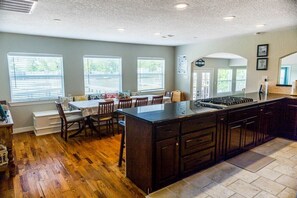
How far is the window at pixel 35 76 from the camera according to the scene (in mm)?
4863

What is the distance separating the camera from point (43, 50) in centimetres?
507

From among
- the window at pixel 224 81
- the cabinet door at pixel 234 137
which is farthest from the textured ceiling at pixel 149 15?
the window at pixel 224 81

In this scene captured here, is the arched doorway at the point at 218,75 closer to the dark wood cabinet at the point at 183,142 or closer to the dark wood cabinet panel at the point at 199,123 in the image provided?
the dark wood cabinet at the point at 183,142

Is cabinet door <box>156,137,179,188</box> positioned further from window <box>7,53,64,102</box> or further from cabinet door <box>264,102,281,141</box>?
window <box>7,53,64,102</box>

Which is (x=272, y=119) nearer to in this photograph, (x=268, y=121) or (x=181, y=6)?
(x=268, y=121)

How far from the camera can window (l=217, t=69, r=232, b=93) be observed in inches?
385

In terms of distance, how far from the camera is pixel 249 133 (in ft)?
11.8

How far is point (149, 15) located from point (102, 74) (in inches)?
128

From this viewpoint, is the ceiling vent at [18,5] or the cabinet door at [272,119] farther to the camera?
the cabinet door at [272,119]

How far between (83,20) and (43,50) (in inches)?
86.3

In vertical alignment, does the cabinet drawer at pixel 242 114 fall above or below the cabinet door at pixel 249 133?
above

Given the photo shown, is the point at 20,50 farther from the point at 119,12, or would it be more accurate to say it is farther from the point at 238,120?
the point at 238,120

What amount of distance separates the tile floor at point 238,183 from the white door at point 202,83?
17.9 feet

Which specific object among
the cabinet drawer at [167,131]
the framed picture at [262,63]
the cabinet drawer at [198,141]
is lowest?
the cabinet drawer at [198,141]
